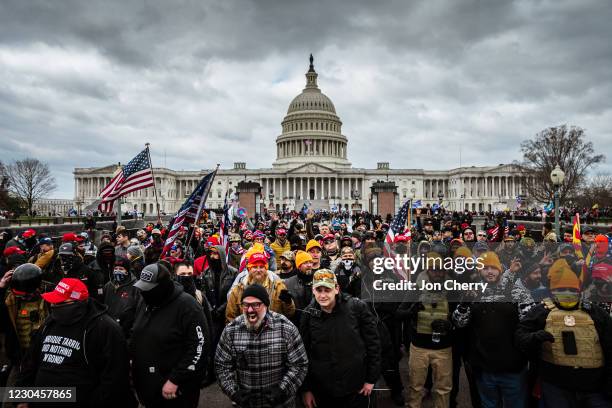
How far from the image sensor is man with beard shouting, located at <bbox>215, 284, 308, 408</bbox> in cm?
402

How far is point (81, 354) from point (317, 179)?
103 meters

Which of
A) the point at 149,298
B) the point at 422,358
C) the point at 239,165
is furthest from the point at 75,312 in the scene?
the point at 239,165

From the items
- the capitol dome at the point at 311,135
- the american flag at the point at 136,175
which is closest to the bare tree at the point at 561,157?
the american flag at the point at 136,175

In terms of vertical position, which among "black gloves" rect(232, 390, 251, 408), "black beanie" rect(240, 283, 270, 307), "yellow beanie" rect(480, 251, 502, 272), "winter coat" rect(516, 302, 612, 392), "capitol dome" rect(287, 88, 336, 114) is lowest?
"black gloves" rect(232, 390, 251, 408)

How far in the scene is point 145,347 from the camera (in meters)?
4.17

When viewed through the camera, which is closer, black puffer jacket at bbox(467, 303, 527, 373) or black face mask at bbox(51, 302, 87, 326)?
black face mask at bbox(51, 302, 87, 326)

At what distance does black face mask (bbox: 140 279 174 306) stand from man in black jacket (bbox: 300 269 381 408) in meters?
1.41

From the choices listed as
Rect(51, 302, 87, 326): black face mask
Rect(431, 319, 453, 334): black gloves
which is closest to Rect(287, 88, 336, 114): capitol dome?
Rect(431, 319, 453, 334): black gloves

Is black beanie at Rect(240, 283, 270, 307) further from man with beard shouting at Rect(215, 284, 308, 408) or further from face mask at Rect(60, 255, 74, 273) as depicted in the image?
face mask at Rect(60, 255, 74, 273)

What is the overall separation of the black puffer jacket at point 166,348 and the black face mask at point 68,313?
54 centimetres

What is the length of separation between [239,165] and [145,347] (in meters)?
110

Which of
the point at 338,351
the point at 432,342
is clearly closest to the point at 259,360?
the point at 338,351

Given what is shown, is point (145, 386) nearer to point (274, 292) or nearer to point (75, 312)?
point (75, 312)

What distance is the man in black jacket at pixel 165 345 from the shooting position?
414 cm
